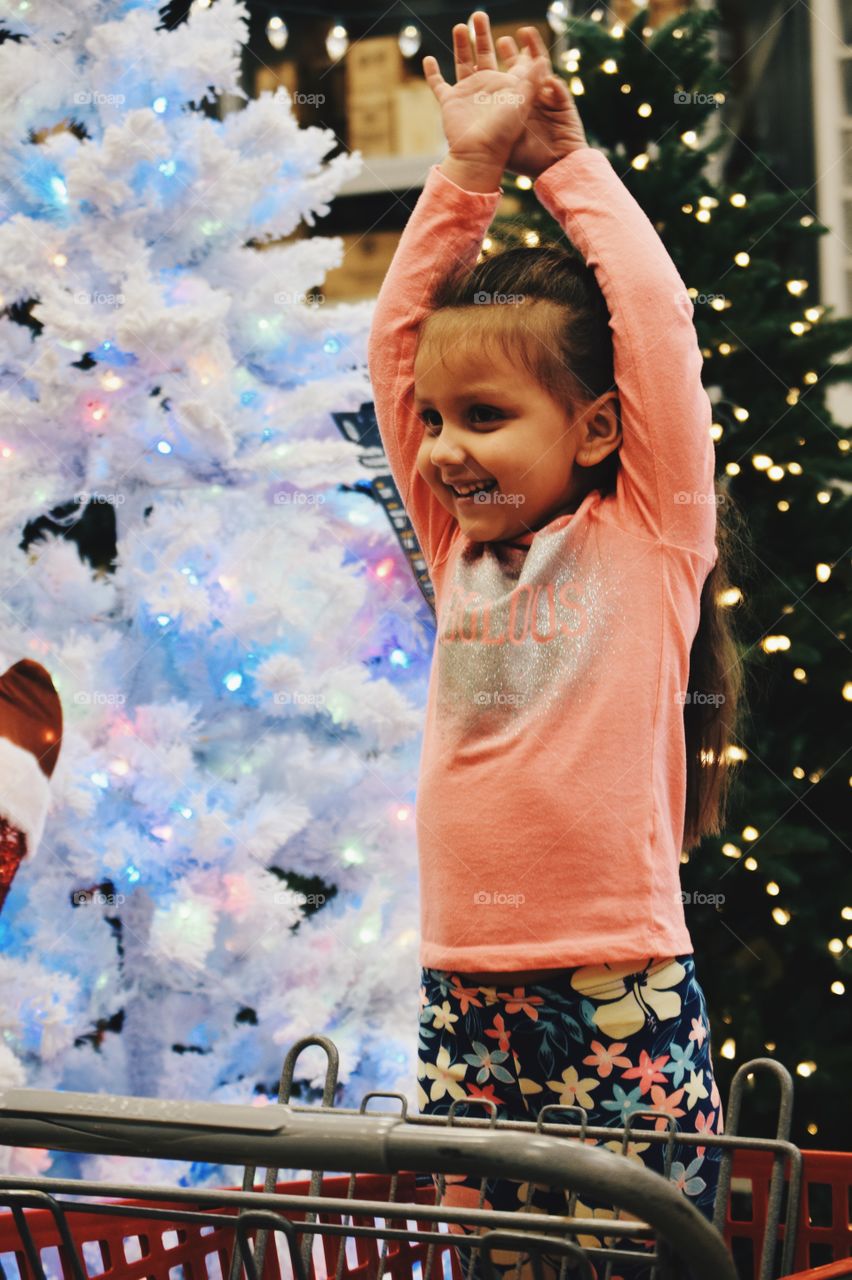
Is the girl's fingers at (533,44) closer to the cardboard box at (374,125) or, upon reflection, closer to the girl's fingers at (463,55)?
the girl's fingers at (463,55)

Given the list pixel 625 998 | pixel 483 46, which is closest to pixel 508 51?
pixel 483 46

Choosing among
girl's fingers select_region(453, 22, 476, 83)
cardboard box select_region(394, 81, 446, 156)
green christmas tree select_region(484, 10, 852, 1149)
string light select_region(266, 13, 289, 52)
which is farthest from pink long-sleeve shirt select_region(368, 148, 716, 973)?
cardboard box select_region(394, 81, 446, 156)

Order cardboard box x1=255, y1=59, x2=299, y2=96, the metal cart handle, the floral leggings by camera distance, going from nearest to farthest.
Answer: the metal cart handle, the floral leggings, cardboard box x1=255, y1=59, x2=299, y2=96

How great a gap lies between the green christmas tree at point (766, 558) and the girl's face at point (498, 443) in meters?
0.93

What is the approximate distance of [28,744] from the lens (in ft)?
5.36

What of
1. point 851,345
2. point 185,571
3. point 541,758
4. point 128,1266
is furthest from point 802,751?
point 128,1266

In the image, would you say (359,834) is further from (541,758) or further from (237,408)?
(541,758)

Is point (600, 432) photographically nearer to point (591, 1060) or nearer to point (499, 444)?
point (499, 444)

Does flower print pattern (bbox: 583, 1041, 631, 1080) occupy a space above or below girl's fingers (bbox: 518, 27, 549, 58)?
below

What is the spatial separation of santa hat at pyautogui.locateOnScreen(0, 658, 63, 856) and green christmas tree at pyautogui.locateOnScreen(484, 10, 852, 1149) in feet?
3.20

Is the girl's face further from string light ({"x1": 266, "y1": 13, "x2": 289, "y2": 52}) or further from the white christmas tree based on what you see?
string light ({"x1": 266, "y1": 13, "x2": 289, "y2": 52})

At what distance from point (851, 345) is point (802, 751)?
67 cm

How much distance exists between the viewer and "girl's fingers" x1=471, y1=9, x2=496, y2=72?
1.14 meters

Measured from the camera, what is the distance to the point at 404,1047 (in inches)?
73.1
